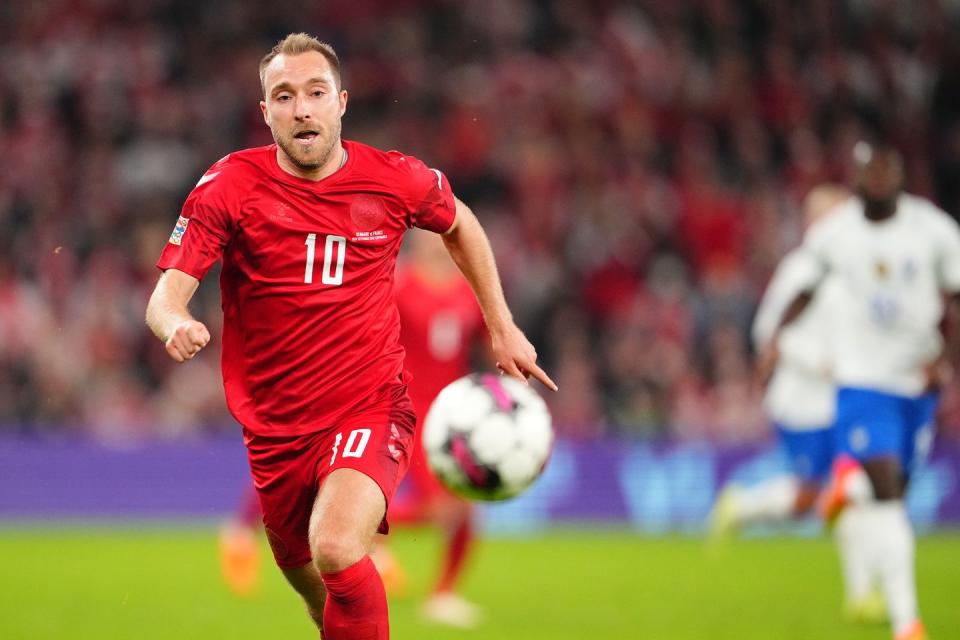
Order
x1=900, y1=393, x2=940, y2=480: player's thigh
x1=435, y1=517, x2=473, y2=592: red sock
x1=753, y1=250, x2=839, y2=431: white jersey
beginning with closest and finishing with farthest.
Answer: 1. x1=900, y1=393, x2=940, y2=480: player's thigh
2. x1=435, y1=517, x2=473, y2=592: red sock
3. x1=753, y1=250, x2=839, y2=431: white jersey

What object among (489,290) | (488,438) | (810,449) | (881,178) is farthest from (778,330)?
(488,438)

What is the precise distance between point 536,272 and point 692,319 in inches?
68.5

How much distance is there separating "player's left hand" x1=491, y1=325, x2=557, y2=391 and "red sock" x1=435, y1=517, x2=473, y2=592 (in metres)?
3.61

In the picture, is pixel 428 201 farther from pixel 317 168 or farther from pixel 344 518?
pixel 344 518

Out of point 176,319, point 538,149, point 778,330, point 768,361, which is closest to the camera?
point 176,319

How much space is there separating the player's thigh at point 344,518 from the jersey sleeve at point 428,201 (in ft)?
3.43

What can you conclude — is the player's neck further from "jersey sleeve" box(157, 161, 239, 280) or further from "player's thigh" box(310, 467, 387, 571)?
"player's thigh" box(310, 467, 387, 571)

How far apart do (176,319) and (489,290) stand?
56.3 inches

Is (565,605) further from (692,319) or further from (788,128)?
(788,128)

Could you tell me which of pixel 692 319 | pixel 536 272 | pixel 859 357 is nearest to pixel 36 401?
pixel 536 272

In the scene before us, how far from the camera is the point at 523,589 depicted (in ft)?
34.0

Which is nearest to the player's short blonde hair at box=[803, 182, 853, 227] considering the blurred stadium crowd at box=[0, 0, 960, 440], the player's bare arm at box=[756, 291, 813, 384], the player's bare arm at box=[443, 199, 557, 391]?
the player's bare arm at box=[756, 291, 813, 384]

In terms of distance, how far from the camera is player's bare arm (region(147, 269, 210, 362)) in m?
4.57

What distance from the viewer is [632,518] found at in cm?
1484
